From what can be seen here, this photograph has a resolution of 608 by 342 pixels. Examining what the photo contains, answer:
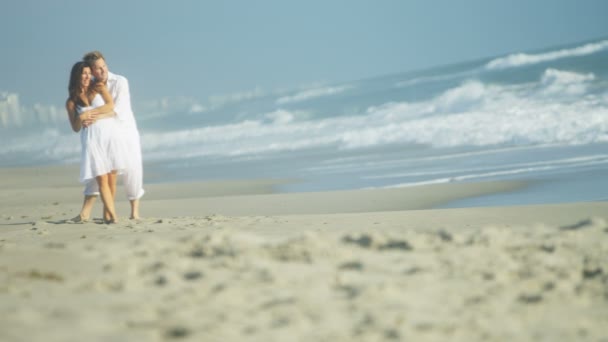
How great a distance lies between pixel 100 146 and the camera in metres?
6.21

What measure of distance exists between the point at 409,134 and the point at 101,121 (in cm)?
1095

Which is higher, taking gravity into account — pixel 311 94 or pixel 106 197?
pixel 311 94

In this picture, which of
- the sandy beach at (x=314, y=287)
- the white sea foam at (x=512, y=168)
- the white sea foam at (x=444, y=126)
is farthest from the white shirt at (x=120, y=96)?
the white sea foam at (x=444, y=126)

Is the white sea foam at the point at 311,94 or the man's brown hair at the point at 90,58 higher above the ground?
the white sea foam at the point at 311,94

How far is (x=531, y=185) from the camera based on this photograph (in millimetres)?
8680

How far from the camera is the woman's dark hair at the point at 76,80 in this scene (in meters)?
6.07

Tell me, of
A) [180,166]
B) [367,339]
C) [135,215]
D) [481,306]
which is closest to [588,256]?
[481,306]

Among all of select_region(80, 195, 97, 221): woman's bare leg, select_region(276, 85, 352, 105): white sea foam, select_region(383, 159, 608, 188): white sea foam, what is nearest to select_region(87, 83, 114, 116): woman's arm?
select_region(80, 195, 97, 221): woman's bare leg

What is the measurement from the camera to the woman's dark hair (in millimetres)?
6074

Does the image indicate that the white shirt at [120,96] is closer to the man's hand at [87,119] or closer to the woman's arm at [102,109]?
the woman's arm at [102,109]

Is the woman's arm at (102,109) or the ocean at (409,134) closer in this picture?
the woman's arm at (102,109)

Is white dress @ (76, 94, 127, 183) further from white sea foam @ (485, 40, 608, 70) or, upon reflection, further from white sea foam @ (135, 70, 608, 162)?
white sea foam @ (485, 40, 608, 70)

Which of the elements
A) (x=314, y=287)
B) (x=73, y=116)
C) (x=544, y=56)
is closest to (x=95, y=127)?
(x=73, y=116)

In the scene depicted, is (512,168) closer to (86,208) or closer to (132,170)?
(132,170)
